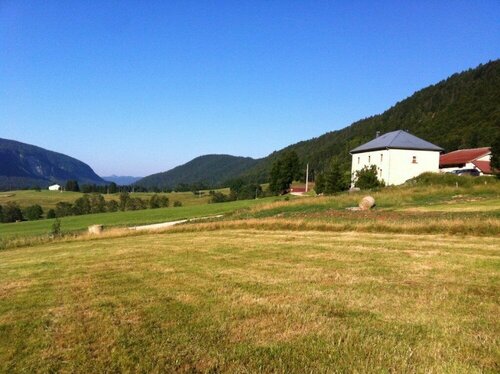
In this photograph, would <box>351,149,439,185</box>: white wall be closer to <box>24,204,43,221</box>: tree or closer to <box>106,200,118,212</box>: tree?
<box>106,200,118,212</box>: tree

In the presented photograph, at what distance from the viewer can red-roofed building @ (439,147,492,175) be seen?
66.6m

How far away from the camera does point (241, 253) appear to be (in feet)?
38.8

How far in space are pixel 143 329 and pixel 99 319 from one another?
897 mm

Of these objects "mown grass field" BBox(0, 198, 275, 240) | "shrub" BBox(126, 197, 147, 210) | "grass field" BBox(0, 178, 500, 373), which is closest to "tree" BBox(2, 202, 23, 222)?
"shrub" BBox(126, 197, 147, 210)

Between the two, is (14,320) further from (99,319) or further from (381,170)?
(381,170)

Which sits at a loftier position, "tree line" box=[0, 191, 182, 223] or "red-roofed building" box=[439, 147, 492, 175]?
"red-roofed building" box=[439, 147, 492, 175]

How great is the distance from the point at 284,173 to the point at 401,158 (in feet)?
113

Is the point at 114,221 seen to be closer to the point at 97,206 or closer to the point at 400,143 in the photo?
the point at 400,143

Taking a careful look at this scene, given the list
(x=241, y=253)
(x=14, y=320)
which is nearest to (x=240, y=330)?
(x=14, y=320)

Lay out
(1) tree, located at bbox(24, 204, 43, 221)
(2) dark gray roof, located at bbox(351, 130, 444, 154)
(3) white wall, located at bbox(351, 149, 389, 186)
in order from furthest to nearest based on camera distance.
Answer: (1) tree, located at bbox(24, 204, 43, 221) → (3) white wall, located at bbox(351, 149, 389, 186) → (2) dark gray roof, located at bbox(351, 130, 444, 154)

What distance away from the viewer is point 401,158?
184 feet

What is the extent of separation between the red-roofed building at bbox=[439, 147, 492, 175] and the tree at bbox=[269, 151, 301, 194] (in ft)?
91.0

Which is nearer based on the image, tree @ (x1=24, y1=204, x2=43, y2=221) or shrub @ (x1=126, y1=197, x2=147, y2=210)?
tree @ (x1=24, y1=204, x2=43, y2=221)

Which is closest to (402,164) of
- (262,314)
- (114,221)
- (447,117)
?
(114,221)
